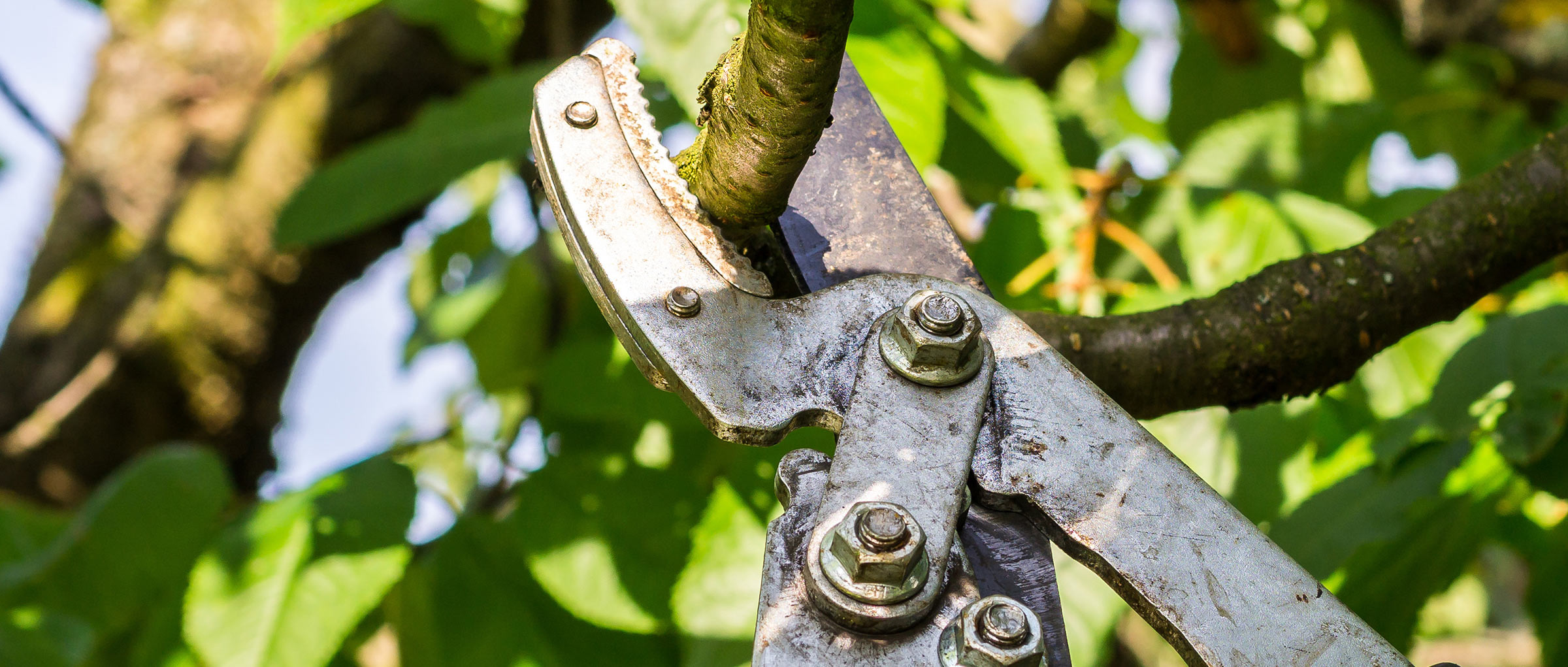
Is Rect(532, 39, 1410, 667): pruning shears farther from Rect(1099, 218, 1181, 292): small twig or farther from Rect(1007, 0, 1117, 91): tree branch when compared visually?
Rect(1007, 0, 1117, 91): tree branch

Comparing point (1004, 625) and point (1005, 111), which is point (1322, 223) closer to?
point (1005, 111)

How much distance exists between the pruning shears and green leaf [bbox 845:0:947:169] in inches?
13.1

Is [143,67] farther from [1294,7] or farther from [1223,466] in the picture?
[1294,7]

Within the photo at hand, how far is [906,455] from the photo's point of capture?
71 centimetres

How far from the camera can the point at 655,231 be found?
2.43 feet

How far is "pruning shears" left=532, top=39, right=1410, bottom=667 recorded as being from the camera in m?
0.65

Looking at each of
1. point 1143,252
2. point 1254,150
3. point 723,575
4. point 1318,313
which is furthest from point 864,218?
point 1254,150

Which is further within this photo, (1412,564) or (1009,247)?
(1009,247)

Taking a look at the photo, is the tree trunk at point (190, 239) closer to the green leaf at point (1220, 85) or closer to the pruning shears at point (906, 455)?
the green leaf at point (1220, 85)

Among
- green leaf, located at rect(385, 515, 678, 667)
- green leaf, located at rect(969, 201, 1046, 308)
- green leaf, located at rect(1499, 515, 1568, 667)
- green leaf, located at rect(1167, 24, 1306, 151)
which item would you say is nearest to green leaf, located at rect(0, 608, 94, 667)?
green leaf, located at rect(385, 515, 678, 667)

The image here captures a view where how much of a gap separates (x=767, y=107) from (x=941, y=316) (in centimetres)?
19

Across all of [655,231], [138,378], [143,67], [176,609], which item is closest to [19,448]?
[138,378]

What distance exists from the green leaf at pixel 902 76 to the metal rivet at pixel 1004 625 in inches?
21.8

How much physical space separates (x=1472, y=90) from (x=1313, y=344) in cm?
180
